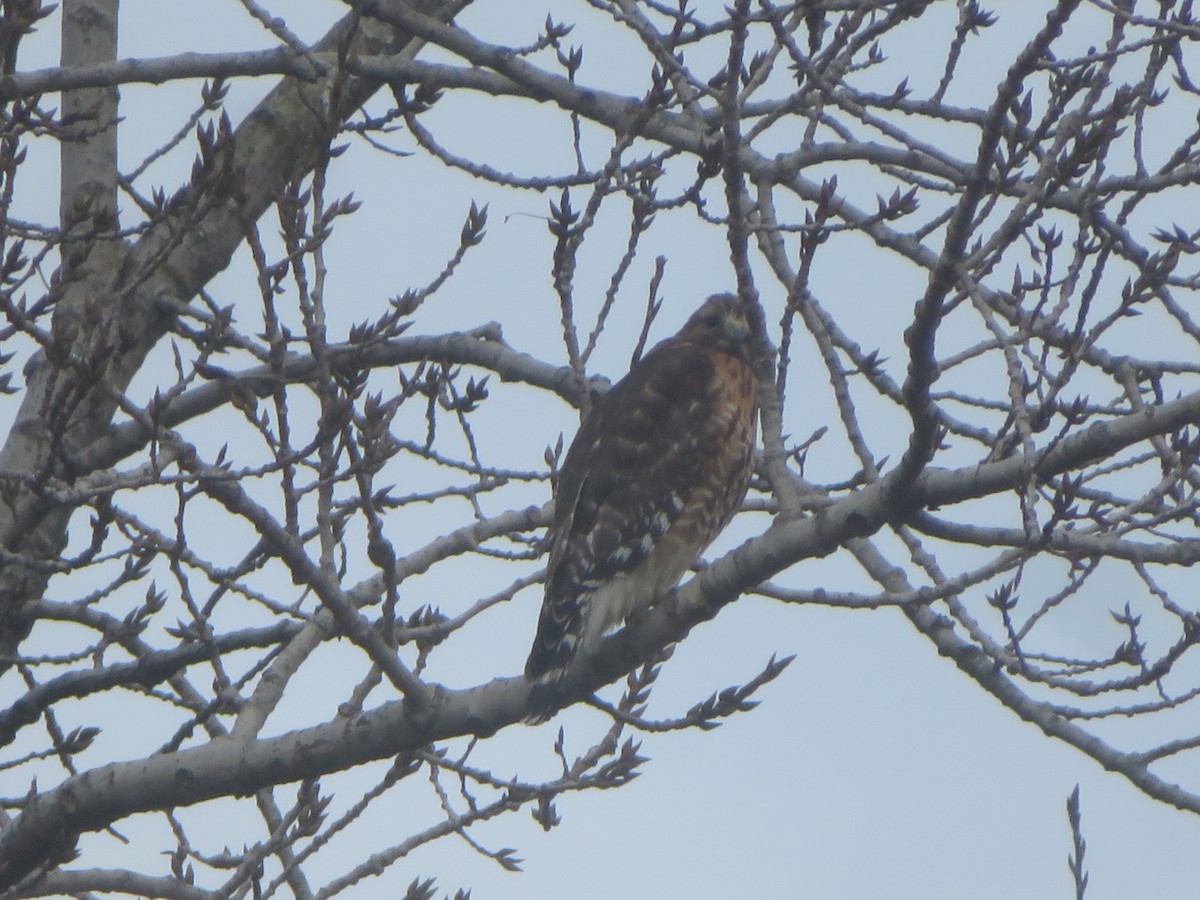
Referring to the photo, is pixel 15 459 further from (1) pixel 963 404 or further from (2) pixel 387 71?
(1) pixel 963 404

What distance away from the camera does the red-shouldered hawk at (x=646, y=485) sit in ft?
16.6

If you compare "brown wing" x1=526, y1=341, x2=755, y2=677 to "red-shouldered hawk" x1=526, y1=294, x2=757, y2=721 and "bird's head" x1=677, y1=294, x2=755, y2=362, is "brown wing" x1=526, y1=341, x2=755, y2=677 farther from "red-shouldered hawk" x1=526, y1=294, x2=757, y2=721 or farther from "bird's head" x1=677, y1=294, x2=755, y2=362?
"bird's head" x1=677, y1=294, x2=755, y2=362

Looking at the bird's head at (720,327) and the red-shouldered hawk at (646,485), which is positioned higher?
the bird's head at (720,327)

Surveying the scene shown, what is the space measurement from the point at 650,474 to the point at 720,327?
1.28m

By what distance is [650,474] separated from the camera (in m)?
5.46

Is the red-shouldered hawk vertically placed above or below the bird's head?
below

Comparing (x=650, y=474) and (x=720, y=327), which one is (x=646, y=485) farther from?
(x=720, y=327)

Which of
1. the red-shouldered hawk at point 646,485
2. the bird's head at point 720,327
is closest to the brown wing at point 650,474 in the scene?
the red-shouldered hawk at point 646,485

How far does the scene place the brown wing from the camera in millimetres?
5133

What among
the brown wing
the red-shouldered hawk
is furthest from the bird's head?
the brown wing

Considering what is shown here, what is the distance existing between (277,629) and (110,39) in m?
2.34

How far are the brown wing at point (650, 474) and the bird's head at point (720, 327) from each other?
0.43m

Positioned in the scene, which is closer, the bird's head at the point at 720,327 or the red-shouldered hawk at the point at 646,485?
the red-shouldered hawk at the point at 646,485

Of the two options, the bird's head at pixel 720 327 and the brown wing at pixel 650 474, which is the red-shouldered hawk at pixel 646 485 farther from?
the bird's head at pixel 720 327
